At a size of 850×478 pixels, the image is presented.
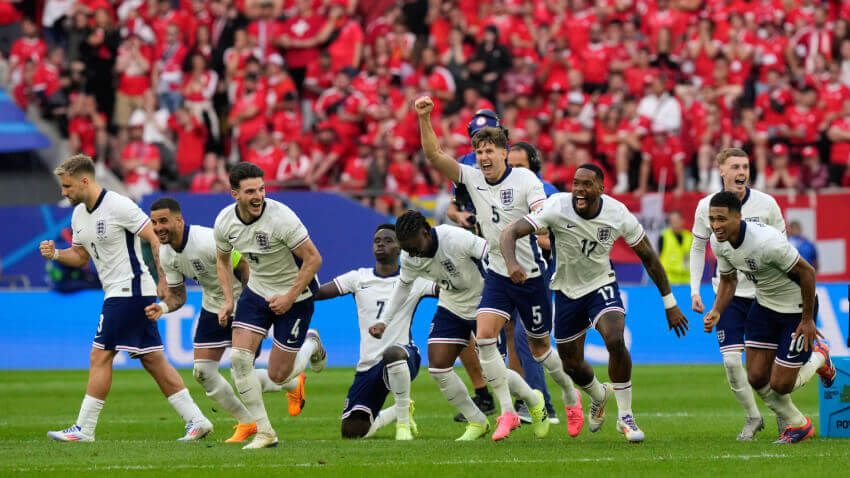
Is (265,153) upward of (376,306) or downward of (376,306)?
upward

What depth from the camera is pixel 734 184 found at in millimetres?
10883

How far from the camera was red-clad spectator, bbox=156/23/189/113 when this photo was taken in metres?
24.9

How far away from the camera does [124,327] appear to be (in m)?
11.0

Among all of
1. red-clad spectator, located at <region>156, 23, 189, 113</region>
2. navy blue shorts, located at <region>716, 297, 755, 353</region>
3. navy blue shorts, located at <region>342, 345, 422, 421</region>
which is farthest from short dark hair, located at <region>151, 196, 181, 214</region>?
red-clad spectator, located at <region>156, 23, 189, 113</region>

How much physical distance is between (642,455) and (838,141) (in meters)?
13.6

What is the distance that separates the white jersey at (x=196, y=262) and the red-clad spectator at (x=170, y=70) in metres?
13.8

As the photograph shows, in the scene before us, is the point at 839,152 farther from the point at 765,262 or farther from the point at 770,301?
the point at 765,262

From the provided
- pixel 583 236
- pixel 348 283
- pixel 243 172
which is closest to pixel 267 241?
pixel 243 172

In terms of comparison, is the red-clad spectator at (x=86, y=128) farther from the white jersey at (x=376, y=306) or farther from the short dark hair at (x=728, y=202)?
the short dark hair at (x=728, y=202)

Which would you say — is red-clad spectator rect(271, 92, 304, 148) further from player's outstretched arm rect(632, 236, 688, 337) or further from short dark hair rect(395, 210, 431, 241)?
player's outstretched arm rect(632, 236, 688, 337)

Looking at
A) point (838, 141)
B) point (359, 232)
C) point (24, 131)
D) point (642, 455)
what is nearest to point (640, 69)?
point (838, 141)

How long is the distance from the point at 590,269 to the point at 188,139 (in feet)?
48.8

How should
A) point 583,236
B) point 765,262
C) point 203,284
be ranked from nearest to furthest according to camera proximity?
1. point 765,262
2. point 583,236
3. point 203,284

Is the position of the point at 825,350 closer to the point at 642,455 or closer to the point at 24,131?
the point at 642,455
